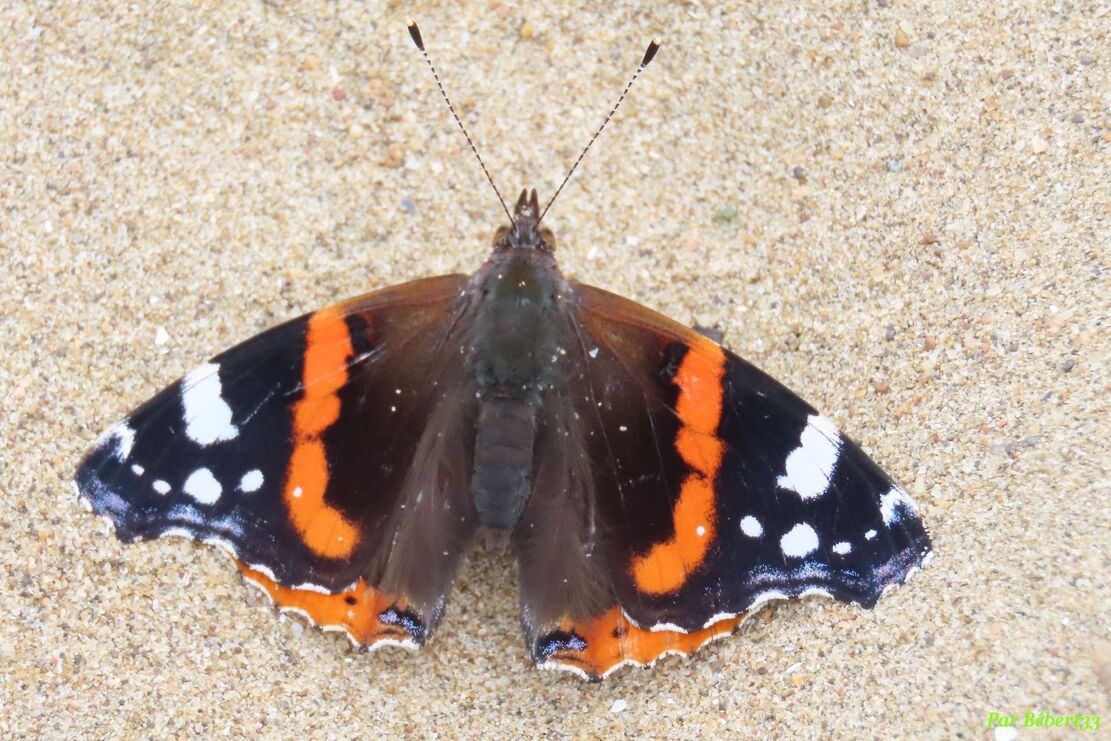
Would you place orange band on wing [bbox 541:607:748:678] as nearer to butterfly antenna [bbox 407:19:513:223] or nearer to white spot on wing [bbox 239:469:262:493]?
white spot on wing [bbox 239:469:262:493]

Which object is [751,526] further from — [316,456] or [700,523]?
[316,456]

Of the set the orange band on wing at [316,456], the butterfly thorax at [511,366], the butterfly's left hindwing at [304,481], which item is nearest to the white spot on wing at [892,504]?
the butterfly thorax at [511,366]

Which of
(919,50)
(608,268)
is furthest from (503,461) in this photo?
(919,50)

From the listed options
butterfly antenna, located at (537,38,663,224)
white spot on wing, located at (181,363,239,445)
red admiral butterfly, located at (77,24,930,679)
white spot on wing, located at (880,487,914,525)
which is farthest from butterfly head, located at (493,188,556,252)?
white spot on wing, located at (880,487,914,525)

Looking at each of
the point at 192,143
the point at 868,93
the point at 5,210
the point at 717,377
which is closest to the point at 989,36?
the point at 868,93

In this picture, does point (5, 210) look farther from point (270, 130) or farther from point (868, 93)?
point (868, 93)

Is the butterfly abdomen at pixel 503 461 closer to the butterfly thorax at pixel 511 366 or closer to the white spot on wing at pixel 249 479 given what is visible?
the butterfly thorax at pixel 511 366

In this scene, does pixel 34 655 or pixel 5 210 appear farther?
pixel 5 210
